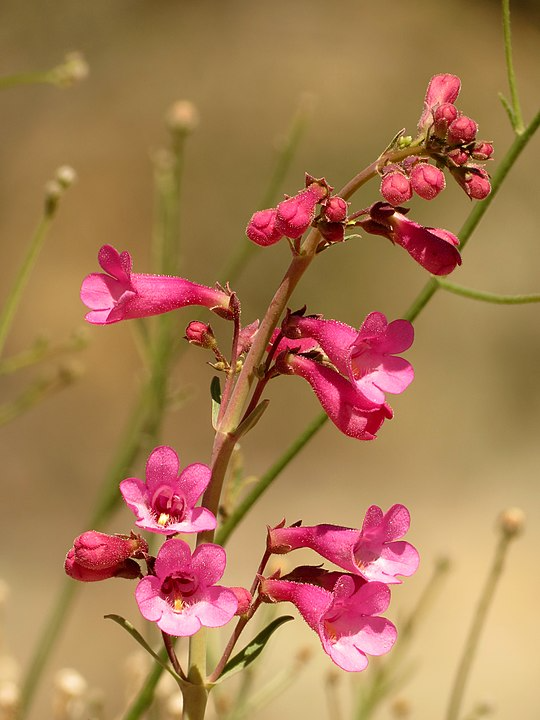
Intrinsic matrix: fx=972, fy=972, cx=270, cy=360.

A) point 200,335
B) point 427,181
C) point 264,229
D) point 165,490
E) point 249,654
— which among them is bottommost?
point 249,654

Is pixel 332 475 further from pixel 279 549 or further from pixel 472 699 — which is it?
pixel 279 549

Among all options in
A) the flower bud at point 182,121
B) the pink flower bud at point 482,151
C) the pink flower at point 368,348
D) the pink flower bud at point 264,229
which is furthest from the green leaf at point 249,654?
the flower bud at point 182,121

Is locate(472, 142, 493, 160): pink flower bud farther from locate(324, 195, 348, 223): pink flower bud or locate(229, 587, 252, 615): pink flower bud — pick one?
locate(229, 587, 252, 615): pink flower bud

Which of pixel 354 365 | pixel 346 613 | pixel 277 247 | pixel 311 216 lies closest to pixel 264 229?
pixel 311 216

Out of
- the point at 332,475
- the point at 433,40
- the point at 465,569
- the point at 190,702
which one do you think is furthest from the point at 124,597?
the point at 190,702

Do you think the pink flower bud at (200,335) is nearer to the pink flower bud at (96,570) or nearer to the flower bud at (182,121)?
the pink flower bud at (96,570)

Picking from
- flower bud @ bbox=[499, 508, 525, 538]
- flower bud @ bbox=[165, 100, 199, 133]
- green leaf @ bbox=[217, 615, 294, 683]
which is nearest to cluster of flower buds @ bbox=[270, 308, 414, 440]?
green leaf @ bbox=[217, 615, 294, 683]

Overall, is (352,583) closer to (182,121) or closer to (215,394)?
(215,394)
